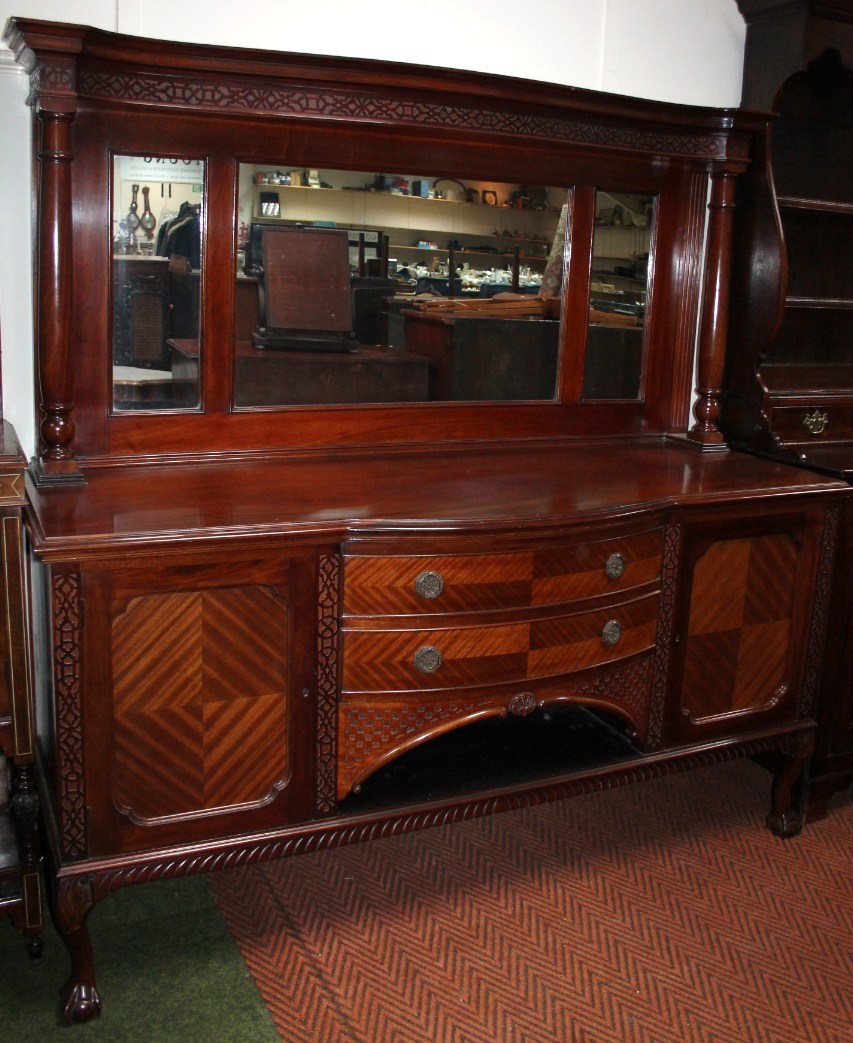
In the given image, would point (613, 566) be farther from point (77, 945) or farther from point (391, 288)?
point (77, 945)

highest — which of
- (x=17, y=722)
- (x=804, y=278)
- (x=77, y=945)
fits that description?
(x=804, y=278)

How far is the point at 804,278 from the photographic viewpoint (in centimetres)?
354

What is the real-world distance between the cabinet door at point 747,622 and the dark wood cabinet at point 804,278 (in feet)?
0.40

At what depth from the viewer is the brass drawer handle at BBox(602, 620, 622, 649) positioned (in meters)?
2.51

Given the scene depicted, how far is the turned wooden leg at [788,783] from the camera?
295 centimetres

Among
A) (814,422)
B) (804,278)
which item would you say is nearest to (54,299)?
(814,422)

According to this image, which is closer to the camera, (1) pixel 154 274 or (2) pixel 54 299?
(2) pixel 54 299

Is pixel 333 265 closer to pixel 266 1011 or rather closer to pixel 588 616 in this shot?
pixel 588 616

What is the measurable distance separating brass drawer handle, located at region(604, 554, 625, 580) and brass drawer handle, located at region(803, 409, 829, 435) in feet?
3.76

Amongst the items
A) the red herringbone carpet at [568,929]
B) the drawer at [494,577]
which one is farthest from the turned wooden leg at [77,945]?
the drawer at [494,577]

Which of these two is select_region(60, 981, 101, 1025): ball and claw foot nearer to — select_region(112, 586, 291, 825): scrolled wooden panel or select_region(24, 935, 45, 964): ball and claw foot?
select_region(24, 935, 45, 964): ball and claw foot

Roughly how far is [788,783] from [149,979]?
1.77 meters

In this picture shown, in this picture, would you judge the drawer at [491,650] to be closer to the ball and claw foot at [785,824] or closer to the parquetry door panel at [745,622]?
the parquetry door panel at [745,622]

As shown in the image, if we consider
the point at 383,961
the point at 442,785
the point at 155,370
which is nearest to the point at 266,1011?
the point at 383,961
